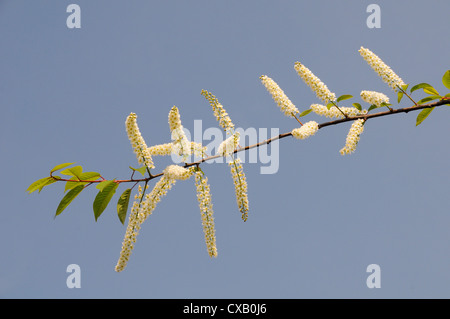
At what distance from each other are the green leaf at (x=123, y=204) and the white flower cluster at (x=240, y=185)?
820mm

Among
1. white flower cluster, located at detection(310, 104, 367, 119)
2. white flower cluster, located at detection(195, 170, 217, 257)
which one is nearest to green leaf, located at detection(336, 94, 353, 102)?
white flower cluster, located at detection(310, 104, 367, 119)

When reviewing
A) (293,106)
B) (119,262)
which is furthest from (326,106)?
(119,262)

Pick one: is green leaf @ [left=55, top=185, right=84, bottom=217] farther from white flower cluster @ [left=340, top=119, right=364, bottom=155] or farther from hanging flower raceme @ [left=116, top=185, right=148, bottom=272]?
white flower cluster @ [left=340, top=119, right=364, bottom=155]

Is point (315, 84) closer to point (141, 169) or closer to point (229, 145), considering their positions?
point (229, 145)

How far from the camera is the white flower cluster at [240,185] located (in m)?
2.84

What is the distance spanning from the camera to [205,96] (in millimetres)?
2967

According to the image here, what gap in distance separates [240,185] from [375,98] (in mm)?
1325

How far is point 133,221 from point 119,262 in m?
0.35

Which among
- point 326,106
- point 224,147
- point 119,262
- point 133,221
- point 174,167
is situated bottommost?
point 119,262

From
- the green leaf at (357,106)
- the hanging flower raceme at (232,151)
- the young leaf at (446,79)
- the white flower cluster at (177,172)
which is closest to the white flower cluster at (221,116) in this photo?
the hanging flower raceme at (232,151)

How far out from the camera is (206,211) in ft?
9.61

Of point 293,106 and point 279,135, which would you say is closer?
point 279,135

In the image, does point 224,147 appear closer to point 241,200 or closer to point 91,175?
point 241,200

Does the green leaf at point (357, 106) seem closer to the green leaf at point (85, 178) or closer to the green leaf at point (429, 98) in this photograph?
the green leaf at point (429, 98)
